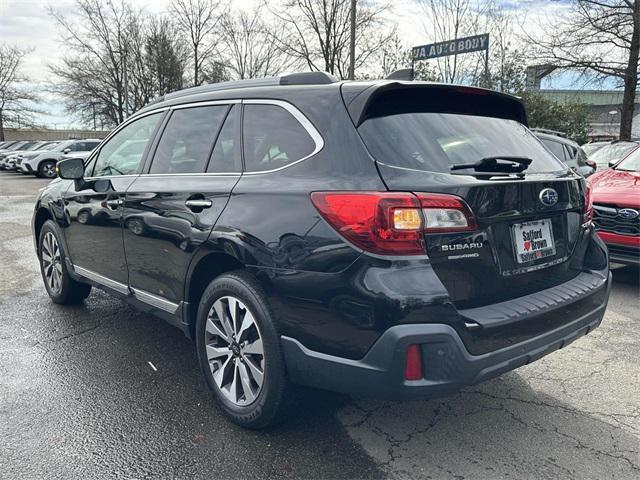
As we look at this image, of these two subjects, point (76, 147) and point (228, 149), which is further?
point (76, 147)

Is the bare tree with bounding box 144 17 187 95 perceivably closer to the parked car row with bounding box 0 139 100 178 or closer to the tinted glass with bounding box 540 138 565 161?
the parked car row with bounding box 0 139 100 178

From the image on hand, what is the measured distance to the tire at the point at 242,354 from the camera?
2.50m

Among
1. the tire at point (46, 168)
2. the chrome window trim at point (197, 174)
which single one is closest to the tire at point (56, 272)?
the chrome window trim at point (197, 174)

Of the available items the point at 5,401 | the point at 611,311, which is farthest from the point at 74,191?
the point at 611,311

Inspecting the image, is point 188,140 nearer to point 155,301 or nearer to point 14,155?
point 155,301

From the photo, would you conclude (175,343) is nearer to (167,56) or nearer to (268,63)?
(268,63)

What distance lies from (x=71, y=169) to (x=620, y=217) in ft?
16.7

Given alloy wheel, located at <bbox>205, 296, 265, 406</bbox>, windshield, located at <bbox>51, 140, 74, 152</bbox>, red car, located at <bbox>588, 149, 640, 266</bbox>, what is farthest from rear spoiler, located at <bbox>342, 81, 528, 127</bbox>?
windshield, located at <bbox>51, 140, 74, 152</bbox>

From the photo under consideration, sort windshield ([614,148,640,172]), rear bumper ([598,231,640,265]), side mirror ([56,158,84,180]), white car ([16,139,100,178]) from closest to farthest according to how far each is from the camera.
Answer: side mirror ([56,158,84,180]), rear bumper ([598,231,640,265]), windshield ([614,148,640,172]), white car ([16,139,100,178])

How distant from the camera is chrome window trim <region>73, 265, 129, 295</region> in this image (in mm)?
3734

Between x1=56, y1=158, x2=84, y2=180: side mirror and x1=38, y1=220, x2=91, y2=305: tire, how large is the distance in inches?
27.9

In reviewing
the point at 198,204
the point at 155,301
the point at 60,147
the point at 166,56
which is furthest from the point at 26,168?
the point at 198,204

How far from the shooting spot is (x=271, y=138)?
274cm

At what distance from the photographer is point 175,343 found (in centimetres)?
394
